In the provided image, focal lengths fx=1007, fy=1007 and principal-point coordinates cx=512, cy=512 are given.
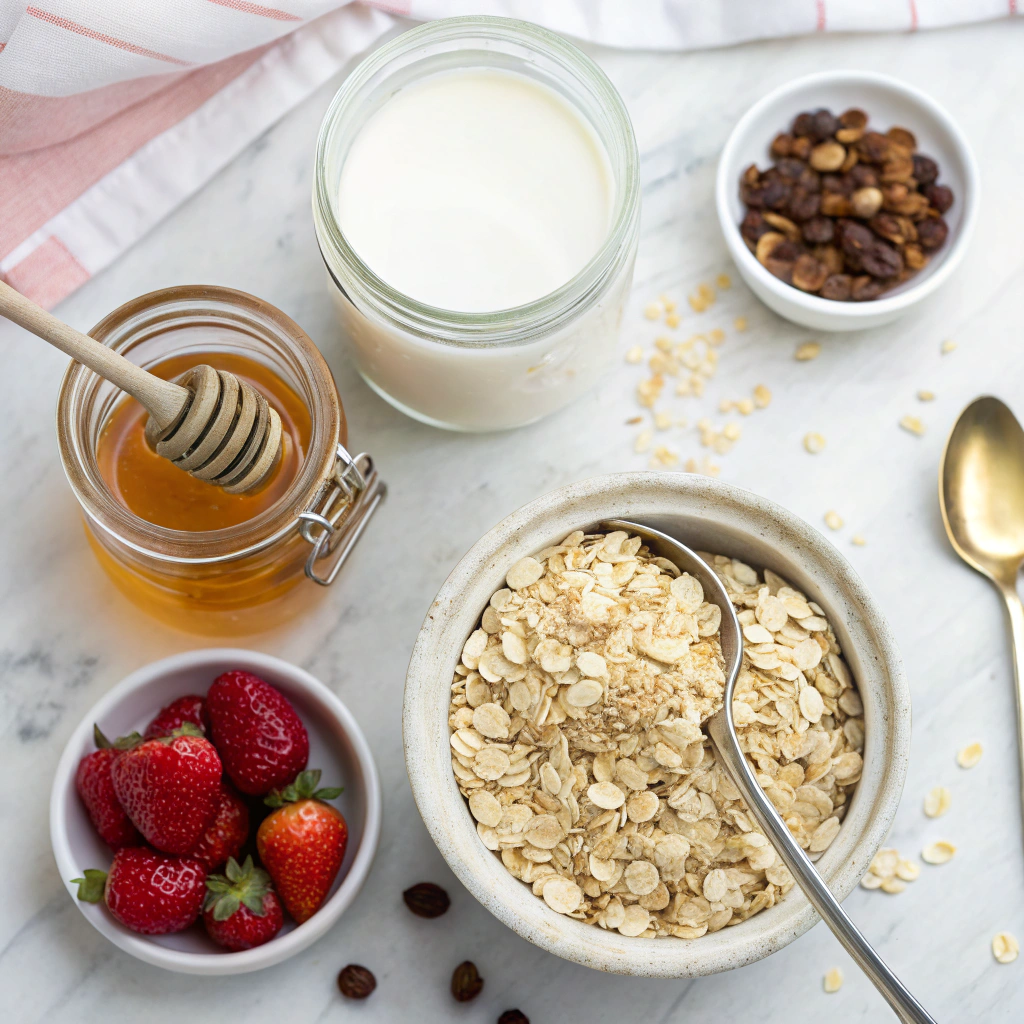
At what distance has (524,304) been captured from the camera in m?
0.90

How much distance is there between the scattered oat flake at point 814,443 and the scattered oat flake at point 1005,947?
558 millimetres

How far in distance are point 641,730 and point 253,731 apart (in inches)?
14.9

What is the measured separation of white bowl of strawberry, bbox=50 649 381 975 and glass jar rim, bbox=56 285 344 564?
0.18m

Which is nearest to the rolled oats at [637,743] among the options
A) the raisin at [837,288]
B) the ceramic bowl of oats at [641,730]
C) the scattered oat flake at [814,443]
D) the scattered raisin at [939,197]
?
the ceramic bowl of oats at [641,730]

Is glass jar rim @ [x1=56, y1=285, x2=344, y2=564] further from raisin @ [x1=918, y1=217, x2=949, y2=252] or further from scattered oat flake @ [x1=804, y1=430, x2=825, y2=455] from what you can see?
raisin @ [x1=918, y1=217, x2=949, y2=252]

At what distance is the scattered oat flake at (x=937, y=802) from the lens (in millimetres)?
1099

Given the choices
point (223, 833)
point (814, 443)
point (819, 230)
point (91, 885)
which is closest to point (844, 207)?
point (819, 230)

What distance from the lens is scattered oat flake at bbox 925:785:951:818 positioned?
1.10 metres

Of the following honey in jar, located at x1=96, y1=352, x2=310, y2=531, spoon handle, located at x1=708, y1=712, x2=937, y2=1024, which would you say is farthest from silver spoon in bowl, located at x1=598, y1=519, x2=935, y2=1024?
honey in jar, located at x1=96, y1=352, x2=310, y2=531

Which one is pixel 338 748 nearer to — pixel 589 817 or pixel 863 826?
pixel 589 817

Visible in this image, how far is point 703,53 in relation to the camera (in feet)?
3.91

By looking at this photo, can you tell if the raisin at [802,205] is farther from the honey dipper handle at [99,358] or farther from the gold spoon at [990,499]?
the honey dipper handle at [99,358]

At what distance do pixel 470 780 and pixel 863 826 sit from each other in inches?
13.5

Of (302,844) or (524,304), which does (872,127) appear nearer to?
(524,304)
